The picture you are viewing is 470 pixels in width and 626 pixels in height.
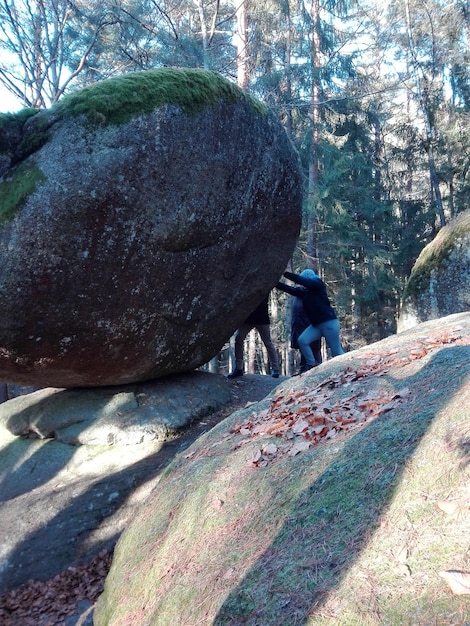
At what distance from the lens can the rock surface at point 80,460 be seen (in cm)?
551

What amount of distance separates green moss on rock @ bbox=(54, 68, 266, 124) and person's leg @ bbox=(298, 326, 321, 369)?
3711mm

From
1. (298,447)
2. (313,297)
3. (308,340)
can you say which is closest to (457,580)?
(298,447)

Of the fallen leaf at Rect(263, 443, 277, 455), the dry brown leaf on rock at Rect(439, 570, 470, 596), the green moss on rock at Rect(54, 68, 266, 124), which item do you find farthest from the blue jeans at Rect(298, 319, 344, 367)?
the dry brown leaf on rock at Rect(439, 570, 470, 596)

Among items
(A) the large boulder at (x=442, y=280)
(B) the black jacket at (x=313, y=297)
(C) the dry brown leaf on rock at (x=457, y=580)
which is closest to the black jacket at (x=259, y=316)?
(B) the black jacket at (x=313, y=297)

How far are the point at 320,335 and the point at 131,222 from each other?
3834 mm

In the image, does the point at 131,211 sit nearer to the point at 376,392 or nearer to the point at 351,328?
the point at 376,392

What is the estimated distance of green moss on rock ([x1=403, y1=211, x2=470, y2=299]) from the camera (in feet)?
32.3

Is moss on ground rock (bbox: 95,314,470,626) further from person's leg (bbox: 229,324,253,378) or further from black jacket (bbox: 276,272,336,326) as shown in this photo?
person's leg (bbox: 229,324,253,378)

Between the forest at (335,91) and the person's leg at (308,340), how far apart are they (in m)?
7.31

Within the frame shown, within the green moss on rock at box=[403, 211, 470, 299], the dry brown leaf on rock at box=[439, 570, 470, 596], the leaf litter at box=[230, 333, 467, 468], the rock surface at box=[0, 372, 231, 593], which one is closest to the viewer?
the dry brown leaf on rock at box=[439, 570, 470, 596]

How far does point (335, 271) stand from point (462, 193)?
5615 millimetres

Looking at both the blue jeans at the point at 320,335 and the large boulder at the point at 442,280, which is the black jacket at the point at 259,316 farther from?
the large boulder at the point at 442,280

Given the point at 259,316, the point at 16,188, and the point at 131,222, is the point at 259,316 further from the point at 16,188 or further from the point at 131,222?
the point at 16,188

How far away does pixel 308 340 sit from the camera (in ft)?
27.5
